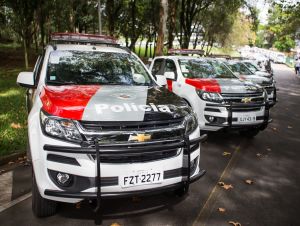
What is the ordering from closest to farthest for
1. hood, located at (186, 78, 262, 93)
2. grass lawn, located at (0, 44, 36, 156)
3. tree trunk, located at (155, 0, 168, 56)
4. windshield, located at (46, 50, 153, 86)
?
windshield, located at (46, 50, 153, 86)
grass lawn, located at (0, 44, 36, 156)
hood, located at (186, 78, 262, 93)
tree trunk, located at (155, 0, 168, 56)

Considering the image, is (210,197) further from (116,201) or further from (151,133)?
(151,133)

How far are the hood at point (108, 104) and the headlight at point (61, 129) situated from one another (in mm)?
59

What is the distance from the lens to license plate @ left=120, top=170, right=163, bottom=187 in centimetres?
311

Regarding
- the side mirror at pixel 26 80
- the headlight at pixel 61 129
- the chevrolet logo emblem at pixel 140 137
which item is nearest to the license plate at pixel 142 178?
the chevrolet logo emblem at pixel 140 137

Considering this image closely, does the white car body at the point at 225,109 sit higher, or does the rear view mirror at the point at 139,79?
the rear view mirror at the point at 139,79

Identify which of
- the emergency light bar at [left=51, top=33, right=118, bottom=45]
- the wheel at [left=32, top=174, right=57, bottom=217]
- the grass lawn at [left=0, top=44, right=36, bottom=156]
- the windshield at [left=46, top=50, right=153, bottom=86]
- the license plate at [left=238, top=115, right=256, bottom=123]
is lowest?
the grass lawn at [left=0, top=44, right=36, bottom=156]

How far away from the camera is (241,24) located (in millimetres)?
37156

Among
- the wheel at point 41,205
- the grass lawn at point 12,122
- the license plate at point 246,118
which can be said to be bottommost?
A: the grass lawn at point 12,122

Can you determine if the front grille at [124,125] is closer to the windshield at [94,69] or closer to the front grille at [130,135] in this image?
the front grille at [130,135]

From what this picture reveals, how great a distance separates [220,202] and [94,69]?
2460 mm

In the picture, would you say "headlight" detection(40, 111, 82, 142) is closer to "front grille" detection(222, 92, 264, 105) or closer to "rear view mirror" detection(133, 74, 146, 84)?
"rear view mirror" detection(133, 74, 146, 84)

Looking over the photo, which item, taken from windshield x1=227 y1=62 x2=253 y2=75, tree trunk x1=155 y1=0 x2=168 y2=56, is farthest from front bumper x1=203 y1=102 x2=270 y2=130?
tree trunk x1=155 y1=0 x2=168 y2=56

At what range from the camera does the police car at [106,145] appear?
303 cm

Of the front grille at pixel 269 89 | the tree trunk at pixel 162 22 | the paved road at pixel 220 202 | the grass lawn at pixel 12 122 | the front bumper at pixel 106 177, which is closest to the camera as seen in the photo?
the front bumper at pixel 106 177
